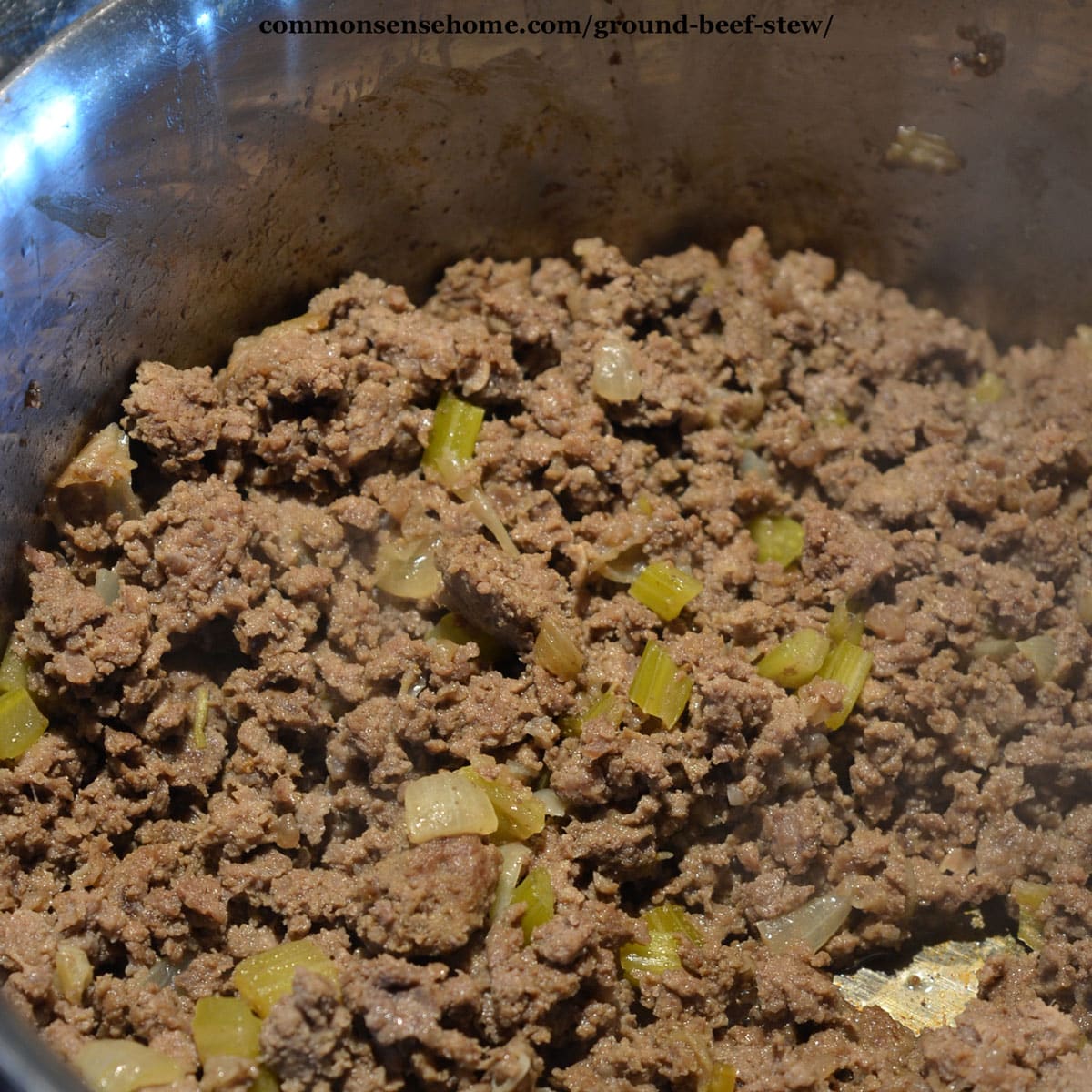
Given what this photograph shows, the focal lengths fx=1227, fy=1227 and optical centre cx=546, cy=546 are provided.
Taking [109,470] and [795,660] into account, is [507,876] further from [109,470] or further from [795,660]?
[109,470]

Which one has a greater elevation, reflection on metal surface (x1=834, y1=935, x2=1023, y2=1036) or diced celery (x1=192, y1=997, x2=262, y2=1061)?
diced celery (x1=192, y1=997, x2=262, y2=1061)

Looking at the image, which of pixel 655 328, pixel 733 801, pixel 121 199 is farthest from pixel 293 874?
pixel 655 328

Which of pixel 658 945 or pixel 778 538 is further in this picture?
pixel 778 538

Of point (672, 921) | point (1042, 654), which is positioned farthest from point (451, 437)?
point (1042, 654)

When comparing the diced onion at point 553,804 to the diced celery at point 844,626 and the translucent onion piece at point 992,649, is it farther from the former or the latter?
the translucent onion piece at point 992,649

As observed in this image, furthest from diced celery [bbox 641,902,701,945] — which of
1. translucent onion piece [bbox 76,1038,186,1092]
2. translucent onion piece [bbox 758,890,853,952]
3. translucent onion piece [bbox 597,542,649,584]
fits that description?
translucent onion piece [bbox 76,1038,186,1092]

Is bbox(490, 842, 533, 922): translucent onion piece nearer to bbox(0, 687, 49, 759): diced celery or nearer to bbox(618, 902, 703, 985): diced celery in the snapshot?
bbox(618, 902, 703, 985): diced celery
